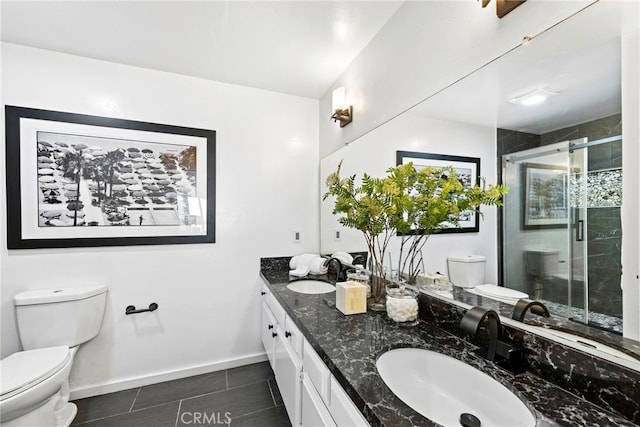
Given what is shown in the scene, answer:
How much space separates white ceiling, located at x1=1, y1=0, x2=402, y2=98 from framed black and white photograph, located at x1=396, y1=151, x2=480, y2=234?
895 mm

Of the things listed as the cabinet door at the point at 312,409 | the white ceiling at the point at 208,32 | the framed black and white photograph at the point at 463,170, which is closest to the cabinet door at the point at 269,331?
the cabinet door at the point at 312,409

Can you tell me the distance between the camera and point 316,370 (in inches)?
42.8

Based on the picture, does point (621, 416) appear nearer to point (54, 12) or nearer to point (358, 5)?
point (358, 5)

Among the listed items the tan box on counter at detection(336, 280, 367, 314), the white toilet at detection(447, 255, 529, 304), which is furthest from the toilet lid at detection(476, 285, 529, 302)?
the tan box on counter at detection(336, 280, 367, 314)

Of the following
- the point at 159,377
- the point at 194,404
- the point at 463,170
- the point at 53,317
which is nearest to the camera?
the point at 463,170

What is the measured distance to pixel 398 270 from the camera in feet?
4.97

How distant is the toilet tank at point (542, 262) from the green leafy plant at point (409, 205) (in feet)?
0.69

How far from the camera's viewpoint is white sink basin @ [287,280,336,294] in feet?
6.42

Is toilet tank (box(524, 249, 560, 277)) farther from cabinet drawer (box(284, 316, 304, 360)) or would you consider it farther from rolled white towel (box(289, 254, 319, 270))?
rolled white towel (box(289, 254, 319, 270))

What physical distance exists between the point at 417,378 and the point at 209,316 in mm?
1828

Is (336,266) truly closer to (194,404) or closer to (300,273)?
(300,273)

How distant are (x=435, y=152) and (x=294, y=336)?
1136mm

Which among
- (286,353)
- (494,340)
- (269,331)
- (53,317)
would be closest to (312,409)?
(286,353)

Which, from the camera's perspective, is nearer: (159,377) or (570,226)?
(570,226)
